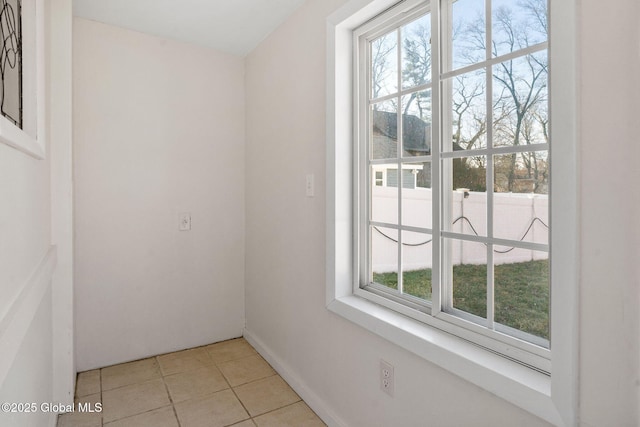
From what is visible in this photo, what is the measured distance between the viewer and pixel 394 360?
1458 millimetres

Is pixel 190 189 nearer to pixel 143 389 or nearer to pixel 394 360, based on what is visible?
pixel 143 389

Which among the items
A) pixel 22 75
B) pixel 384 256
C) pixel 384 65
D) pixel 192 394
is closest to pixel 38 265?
pixel 22 75

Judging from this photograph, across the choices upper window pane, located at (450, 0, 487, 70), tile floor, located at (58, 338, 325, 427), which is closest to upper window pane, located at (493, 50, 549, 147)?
upper window pane, located at (450, 0, 487, 70)

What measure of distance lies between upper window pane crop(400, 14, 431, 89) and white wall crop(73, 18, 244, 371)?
158cm

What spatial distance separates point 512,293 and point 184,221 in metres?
2.17

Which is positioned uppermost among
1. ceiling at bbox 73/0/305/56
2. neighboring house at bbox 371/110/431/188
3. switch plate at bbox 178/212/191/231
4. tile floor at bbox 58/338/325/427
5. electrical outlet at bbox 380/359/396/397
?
ceiling at bbox 73/0/305/56

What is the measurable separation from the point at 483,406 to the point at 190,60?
106 inches

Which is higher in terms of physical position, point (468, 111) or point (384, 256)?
point (468, 111)

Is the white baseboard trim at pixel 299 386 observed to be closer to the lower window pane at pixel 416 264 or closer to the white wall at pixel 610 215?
the lower window pane at pixel 416 264

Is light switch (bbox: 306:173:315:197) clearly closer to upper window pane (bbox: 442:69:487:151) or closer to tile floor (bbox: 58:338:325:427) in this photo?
upper window pane (bbox: 442:69:487:151)

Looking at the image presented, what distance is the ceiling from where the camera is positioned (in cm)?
208

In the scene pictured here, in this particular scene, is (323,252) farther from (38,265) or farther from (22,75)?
(22,75)

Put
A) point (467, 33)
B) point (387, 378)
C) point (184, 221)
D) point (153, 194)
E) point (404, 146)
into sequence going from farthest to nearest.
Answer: point (184, 221) → point (153, 194) → point (404, 146) → point (387, 378) → point (467, 33)

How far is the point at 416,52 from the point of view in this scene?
5.07 ft
